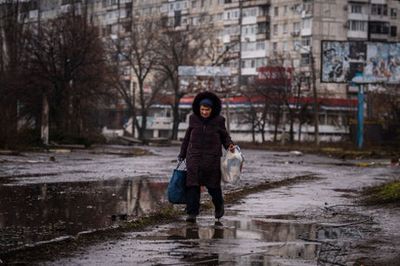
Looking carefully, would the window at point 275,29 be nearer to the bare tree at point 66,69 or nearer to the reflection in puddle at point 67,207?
the bare tree at point 66,69

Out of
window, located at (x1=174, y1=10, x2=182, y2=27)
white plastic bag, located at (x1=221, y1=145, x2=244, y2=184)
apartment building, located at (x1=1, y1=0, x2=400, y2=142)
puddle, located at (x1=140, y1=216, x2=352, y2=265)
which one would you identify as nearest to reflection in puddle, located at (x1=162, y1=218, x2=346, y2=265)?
puddle, located at (x1=140, y1=216, x2=352, y2=265)

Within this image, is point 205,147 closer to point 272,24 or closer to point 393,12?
point 272,24

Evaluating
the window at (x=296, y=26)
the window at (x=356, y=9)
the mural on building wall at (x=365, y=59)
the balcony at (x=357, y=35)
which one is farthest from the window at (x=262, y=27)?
the mural on building wall at (x=365, y=59)

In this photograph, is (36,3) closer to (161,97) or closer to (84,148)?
(84,148)

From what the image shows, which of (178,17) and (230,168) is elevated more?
(178,17)

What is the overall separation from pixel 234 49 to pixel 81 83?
5843 cm

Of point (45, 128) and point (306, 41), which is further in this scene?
point (306, 41)

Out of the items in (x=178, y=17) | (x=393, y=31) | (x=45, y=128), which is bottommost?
(x=45, y=128)

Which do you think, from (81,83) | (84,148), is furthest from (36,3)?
(84,148)

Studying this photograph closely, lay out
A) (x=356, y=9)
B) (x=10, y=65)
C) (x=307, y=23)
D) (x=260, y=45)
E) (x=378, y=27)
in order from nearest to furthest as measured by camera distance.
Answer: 1. (x=10, y=65)
2. (x=307, y=23)
3. (x=356, y=9)
4. (x=378, y=27)
5. (x=260, y=45)

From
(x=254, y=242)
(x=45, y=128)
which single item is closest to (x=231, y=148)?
(x=254, y=242)

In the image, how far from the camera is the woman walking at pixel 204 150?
11031 mm

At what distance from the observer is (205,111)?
11070 millimetres

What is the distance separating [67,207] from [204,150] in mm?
2743
